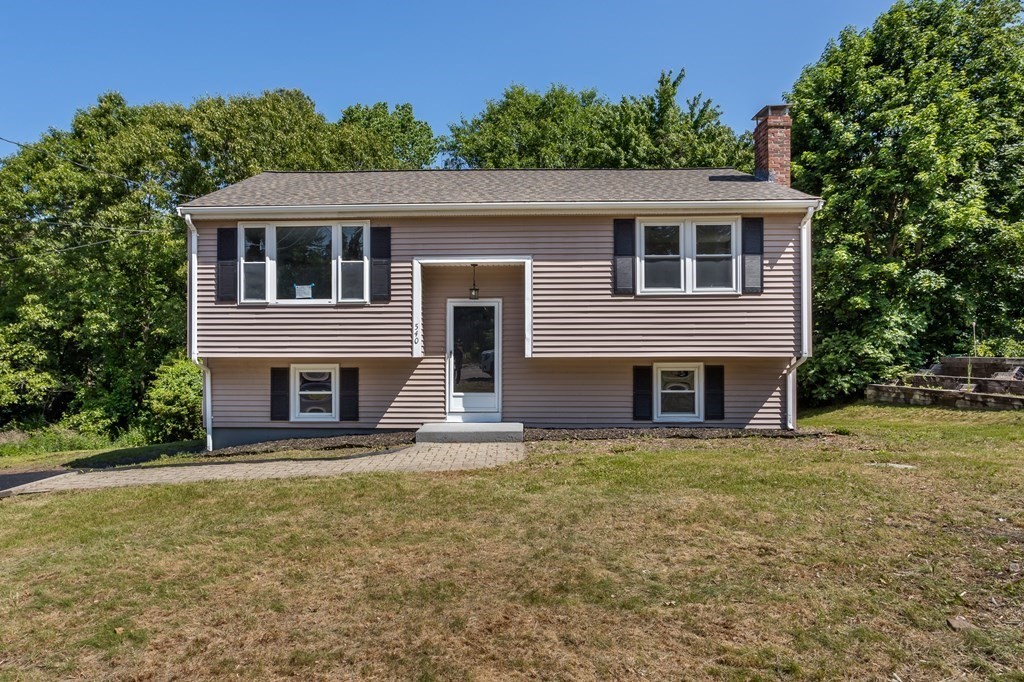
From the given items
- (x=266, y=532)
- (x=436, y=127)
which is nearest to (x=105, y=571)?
(x=266, y=532)

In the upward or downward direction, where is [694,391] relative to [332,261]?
downward

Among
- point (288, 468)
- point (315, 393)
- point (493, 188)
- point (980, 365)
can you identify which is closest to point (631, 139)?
point (493, 188)

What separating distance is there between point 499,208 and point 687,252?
3.52m

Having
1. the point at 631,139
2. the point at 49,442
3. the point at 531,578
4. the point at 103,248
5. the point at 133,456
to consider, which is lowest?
the point at 49,442

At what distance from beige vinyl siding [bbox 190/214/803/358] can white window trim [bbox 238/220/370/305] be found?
0.14 m

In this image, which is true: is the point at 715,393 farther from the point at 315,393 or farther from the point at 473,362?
the point at 315,393

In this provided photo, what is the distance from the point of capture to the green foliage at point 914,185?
50.0 feet

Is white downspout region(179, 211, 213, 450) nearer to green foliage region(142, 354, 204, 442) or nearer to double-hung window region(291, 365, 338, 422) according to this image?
double-hung window region(291, 365, 338, 422)

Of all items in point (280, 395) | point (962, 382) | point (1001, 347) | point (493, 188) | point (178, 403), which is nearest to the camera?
point (280, 395)

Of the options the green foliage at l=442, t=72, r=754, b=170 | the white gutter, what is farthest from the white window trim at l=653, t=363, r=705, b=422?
the green foliage at l=442, t=72, r=754, b=170

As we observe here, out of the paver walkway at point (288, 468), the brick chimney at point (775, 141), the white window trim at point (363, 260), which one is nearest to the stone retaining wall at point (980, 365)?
the brick chimney at point (775, 141)

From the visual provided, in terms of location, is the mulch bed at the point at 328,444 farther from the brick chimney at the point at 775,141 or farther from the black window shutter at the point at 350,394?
the brick chimney at the point at 775,141

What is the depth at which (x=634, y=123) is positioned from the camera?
22.3 m

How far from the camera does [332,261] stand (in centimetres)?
1061
